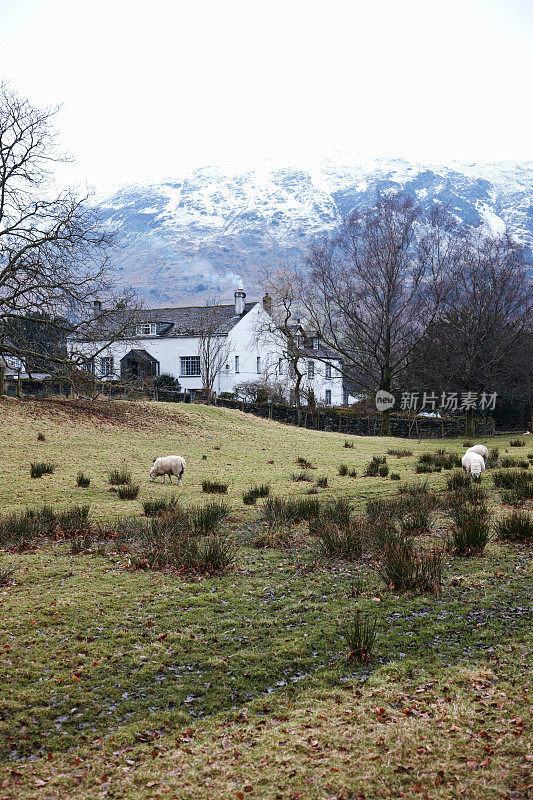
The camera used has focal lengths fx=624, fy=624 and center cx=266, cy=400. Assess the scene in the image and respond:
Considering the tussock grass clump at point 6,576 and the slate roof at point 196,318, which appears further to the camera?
the slate roof at point 196,318

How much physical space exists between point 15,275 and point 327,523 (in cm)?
1494

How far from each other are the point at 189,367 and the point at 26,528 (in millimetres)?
45931

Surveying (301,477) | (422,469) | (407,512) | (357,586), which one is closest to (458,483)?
(407,512)

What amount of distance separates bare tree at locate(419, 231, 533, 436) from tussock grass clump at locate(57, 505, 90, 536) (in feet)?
108

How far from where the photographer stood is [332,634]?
6215mm

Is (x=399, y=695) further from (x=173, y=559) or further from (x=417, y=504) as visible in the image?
(x=417, y=504)

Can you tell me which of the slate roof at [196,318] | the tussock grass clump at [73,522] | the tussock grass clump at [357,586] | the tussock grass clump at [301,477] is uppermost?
the slate roof at [196,318]

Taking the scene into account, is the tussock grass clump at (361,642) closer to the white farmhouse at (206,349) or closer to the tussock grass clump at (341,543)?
the tussock grass clump at (341,543)

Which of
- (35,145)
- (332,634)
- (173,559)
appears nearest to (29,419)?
(35,145)

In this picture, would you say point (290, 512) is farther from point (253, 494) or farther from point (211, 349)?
point (211, 349)

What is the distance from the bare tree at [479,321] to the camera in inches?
1651

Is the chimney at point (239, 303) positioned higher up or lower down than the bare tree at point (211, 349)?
higher up

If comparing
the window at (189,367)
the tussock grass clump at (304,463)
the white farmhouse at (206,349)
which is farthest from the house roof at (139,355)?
the tussock grass clump at (304,463)

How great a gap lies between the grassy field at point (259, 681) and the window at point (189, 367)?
150 ft
